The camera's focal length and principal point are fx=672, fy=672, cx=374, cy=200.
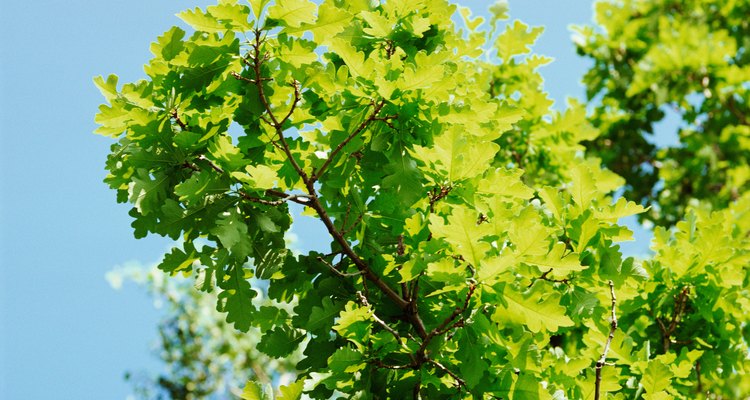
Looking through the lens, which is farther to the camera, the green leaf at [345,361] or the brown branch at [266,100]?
the brown branch at [266,100]

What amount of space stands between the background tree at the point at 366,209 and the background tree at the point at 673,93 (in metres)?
6.17

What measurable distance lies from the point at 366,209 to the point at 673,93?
7.02 m

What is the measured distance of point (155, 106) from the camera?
2.55 m

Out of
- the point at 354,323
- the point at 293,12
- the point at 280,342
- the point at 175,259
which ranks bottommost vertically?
the point at 354,323

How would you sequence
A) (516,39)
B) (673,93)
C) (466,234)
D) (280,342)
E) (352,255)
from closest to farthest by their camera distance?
1. (466,234)
2. (352,255)
3. (280,342)
4. (516,39)
5. (673,93)

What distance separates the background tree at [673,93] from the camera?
8258 millimetres

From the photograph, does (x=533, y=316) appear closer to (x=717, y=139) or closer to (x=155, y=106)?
(x=155, y=106)

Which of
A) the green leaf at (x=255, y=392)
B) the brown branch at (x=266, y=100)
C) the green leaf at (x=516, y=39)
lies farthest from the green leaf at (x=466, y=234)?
the green leaf at (x=516, y=39)

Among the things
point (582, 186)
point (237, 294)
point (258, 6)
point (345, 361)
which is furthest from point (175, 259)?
point (582, 186)

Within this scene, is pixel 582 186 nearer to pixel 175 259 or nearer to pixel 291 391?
pixel 291 391

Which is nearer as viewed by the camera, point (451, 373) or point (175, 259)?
point (451, 373)

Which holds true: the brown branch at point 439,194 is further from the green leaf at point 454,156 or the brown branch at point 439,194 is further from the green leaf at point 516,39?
the green leaf at point 516,39

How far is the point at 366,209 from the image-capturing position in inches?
105

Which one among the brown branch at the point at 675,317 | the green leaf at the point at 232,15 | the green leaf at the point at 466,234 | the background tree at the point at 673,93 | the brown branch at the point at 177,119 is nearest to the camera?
the green leaf at the point at 466,234
